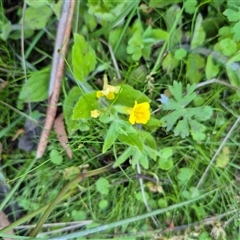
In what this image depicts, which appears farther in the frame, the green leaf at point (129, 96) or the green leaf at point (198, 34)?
the green leaf at point (198, 34)

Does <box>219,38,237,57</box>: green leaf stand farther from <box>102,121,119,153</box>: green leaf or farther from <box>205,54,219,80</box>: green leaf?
<box>102,121,119,153</box>: green leaf

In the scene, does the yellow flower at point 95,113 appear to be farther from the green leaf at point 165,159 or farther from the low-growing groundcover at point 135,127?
the green leaf at point 165,159

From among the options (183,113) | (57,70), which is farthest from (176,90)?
(57,70)

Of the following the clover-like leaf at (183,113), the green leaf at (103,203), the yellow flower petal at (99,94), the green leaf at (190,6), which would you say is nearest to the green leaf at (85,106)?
the yellow flower petal at (99,94)

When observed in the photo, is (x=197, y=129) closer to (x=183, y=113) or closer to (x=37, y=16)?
(x=183, y=113)

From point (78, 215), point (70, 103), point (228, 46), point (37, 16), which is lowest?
point (78, 215)

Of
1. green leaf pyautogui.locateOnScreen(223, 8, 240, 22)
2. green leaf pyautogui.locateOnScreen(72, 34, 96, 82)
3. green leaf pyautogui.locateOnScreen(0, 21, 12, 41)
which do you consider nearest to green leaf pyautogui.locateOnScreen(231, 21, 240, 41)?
green leaf pyautogui.locateOnScreen(223, 8, 240, 22)
